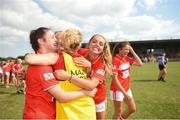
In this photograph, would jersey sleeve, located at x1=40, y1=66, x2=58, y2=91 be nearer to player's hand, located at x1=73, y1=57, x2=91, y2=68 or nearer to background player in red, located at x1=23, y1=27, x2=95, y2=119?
background player in red, located at x1=23, y1=27, x2=95, y2=119

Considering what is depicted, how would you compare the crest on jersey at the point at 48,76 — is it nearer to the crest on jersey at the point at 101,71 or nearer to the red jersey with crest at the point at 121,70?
the crest on jersey at the point at 101,71

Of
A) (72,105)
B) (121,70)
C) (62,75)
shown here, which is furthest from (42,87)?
(121,70)

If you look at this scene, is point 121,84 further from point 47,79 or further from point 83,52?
point 47,79

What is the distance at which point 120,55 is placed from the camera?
8.15m

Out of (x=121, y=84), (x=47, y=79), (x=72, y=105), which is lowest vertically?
(x=121, y=84)

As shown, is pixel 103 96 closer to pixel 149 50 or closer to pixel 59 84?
pixel 59 84

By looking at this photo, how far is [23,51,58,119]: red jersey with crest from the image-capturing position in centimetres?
354

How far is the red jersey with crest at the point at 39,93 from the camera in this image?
3.54 m

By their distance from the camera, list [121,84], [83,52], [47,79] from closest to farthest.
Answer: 1. [47,79]
2. [83,52]
3. [121,84]

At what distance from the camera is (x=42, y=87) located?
11.7 feet

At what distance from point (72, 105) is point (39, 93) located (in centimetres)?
39

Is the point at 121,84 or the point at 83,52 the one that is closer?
the point at 83,52

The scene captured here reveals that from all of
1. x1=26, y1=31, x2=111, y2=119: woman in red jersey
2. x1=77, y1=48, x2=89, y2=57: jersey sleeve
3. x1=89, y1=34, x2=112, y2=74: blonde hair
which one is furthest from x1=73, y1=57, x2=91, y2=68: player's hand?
x1=77, y1=48, x2=89, y2=57: jersey sleeve

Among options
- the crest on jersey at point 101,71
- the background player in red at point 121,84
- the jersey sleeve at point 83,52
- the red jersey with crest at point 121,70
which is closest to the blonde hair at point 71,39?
the crest on jersey at point 101,71
